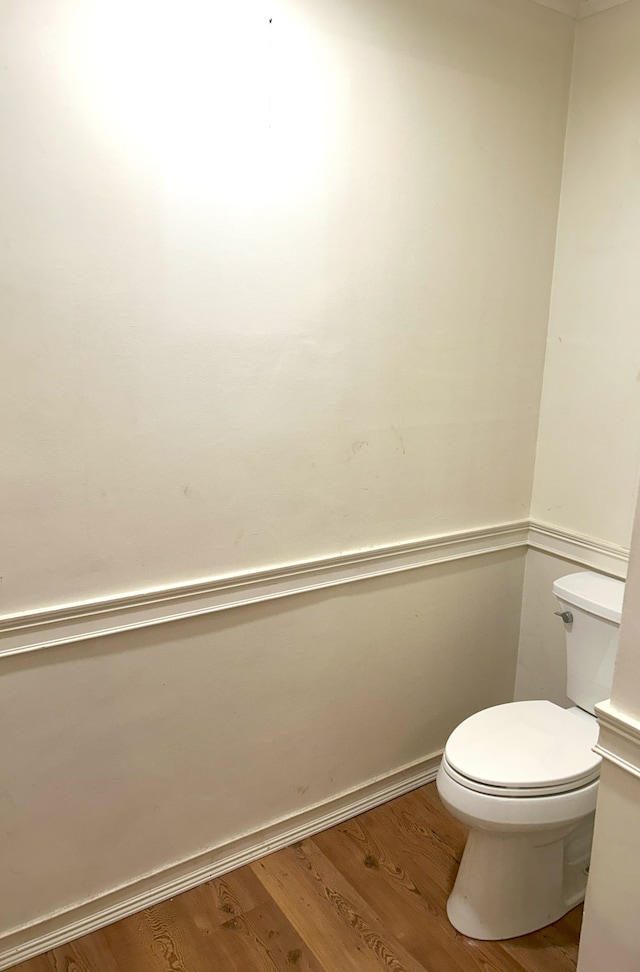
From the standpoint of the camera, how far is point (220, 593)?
178 cm

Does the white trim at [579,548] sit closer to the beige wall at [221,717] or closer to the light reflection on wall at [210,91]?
the beige wall at [221,717]

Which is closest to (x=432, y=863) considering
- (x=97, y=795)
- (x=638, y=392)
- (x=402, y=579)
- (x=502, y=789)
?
(x=502, y=789)

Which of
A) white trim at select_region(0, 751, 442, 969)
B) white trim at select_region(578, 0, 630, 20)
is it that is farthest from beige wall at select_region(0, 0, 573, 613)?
white trim at select_region(0, 751, 442, 969)

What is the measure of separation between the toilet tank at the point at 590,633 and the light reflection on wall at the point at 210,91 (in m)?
1.28

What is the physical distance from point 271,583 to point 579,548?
1004 millimetres

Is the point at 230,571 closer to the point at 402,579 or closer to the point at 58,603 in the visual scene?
the point at 58,603

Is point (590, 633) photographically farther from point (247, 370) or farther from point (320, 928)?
point (247, 370)

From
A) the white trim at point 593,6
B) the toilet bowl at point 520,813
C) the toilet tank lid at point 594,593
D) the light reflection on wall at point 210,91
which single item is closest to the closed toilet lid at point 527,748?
the toilet bowl at point 520,813

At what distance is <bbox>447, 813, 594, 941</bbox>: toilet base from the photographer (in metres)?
1.76

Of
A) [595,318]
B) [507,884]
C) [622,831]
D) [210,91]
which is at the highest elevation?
[210,91]

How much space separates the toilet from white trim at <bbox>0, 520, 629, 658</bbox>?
0.28 metres

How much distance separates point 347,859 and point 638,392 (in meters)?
1.52

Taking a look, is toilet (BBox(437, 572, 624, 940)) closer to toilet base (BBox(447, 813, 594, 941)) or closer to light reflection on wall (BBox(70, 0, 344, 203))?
toilet base (BBox(447, 813, 594, 941))

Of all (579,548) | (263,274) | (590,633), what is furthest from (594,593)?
(263,274)
